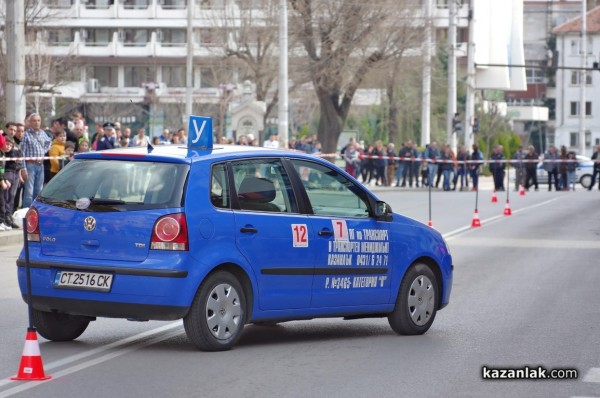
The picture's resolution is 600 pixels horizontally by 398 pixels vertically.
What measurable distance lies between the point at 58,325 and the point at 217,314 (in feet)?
4.64

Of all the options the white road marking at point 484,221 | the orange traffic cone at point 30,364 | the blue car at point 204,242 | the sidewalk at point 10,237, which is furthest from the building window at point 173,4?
the orange traffic cone at point 30,364

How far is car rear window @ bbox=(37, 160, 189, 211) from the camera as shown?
965 centimetres

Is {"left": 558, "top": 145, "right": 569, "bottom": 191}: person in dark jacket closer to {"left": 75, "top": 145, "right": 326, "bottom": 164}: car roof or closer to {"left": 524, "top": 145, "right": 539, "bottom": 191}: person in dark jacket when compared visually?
{"left": 524, "top": 145, "right": 539, "bottom": 191}: person in dark jacket

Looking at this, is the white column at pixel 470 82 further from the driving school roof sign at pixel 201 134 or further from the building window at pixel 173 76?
the driving school roof sign at pixel 201 134

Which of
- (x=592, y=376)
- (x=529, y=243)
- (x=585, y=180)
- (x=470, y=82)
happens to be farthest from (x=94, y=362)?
(x=470, y=82)

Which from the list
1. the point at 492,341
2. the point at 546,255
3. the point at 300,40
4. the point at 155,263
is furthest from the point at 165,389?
the point at 300,40

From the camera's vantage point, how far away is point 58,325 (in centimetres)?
1039

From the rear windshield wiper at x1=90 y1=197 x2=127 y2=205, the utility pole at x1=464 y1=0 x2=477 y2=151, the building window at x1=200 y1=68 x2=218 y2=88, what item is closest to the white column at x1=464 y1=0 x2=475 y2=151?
the utility pole at x1=464 y1=0 x2=477 y2=151

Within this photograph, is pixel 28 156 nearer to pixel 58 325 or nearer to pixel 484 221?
pixel 484 221

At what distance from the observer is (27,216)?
392 inches

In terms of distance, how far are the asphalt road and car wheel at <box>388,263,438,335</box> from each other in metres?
0.14

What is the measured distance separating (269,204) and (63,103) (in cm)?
6008

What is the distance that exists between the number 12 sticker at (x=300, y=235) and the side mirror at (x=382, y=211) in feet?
2.68

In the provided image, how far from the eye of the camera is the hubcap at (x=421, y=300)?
11.4 m
